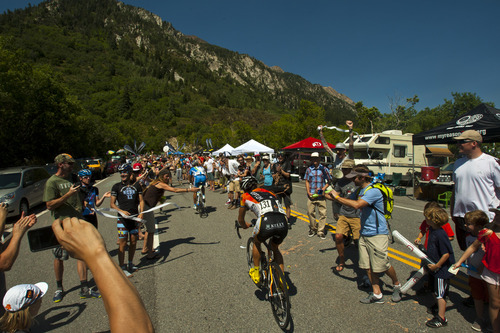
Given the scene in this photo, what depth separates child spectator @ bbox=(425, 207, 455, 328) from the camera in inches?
122

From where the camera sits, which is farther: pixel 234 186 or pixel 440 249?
pixel 234 186

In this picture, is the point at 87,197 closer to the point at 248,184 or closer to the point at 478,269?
the point at 248,184

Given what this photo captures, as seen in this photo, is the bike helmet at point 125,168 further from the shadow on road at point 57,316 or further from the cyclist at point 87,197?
the shadow on road at point 57,316

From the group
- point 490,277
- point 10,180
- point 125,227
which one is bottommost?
point 490,277

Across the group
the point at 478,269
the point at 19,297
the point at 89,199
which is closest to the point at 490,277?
the point at 478,269

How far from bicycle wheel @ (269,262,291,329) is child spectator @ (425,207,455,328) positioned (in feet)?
5.61

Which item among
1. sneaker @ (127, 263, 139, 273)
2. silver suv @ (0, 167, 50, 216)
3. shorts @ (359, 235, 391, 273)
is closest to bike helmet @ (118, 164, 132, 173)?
sneaker @ (127, 263, 139, 273)

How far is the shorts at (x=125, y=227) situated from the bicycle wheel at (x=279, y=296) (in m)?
2.83

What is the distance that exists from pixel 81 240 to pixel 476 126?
997 cm

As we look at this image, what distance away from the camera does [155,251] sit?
5629 mm

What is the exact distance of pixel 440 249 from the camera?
334 cm

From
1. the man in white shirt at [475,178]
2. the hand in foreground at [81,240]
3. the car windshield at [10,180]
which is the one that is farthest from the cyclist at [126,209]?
the car windshield at [10,180]

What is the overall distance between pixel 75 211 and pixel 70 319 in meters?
1.56

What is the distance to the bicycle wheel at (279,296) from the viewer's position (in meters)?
2.98
